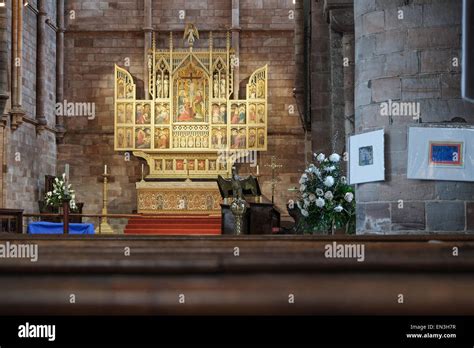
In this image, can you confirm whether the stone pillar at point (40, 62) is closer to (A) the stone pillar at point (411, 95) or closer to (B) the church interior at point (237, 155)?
(B) the church interior at point (237, 155)

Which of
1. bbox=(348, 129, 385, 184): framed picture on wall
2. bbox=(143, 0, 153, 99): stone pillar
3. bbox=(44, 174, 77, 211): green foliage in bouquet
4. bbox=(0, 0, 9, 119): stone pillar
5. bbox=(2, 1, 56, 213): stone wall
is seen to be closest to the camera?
bbox=(348, 129, 385, 184): framed picture on wall

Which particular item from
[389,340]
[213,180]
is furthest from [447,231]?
[213,180]

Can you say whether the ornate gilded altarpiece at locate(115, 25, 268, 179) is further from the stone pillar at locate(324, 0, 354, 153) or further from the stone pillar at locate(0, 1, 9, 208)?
the stone pillar at locate(324, 0, 354, 153)

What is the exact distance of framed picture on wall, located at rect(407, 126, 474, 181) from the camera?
6129mm

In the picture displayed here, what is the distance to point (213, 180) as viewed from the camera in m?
18.8

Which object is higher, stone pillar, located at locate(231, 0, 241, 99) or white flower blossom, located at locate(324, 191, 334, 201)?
stone pillar, located at locate(231, 0, 241, 99)

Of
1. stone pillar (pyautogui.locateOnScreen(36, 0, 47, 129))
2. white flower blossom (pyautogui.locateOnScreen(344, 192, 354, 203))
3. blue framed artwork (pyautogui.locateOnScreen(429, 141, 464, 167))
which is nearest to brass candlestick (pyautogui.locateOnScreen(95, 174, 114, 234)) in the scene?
stone pillar (pyautogui.locateOnScreen(36, 0, 47, 129))

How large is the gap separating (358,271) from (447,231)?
2549mm

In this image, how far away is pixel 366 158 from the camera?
6652 mm

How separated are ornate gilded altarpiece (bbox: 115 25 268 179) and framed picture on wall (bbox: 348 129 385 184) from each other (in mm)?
11889

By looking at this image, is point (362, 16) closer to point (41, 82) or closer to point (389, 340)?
point (389, 340)

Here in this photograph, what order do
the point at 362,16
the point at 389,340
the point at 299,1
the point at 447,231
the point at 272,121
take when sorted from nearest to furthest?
the point at 389,340
the point at 447,231
the point at 362,16
the point at 299,1
the point at 272,121

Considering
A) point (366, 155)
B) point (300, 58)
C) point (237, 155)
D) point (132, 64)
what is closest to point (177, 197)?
point (237, 155)

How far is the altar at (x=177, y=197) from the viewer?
18516mm
